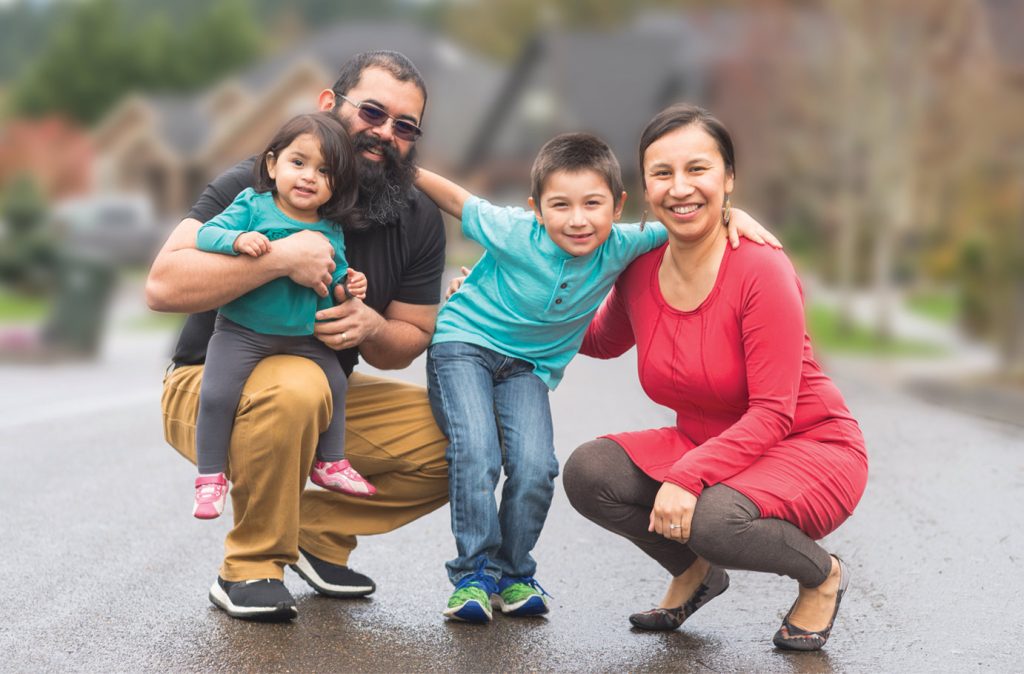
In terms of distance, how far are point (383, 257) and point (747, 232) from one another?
122 cm

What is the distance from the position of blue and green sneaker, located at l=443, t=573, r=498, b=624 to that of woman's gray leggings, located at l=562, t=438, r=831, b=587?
0.39 meters

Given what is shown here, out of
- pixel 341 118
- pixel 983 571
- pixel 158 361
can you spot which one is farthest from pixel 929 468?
pixel 158 361

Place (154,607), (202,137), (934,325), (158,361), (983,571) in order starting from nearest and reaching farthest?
(154,607) < (983,571) < (158,361) < (934,325) < (202,137)

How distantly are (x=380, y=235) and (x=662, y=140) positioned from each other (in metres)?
1.04

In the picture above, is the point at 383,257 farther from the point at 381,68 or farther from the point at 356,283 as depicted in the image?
the point at 381,68

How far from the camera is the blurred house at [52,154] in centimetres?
4947

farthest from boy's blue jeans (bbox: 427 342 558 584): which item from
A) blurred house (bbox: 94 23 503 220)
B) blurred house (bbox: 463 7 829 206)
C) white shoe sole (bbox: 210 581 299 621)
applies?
blurred house (bbox: 94 23 503 220)

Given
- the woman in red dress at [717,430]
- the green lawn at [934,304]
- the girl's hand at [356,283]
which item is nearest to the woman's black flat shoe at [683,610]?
the woman in red dress at [717,430]

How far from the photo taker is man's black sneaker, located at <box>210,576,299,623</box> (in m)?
4.27

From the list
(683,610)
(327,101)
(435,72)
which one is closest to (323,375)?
(327,101)

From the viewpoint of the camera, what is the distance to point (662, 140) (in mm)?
4191

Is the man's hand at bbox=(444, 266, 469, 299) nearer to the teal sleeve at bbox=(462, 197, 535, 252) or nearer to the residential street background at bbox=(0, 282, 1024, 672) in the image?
the teal sleeve at bbox=(462, 197, 535, 252)

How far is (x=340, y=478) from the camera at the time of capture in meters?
4.44

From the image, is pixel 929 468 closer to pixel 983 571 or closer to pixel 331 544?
pixel 983 571
